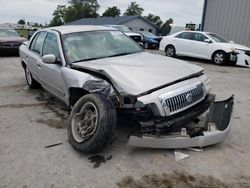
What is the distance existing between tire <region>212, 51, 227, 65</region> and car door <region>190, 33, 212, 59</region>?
0.97ft

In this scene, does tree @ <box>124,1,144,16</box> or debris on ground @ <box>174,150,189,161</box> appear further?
tree @ <box>124,1,144,16</box>

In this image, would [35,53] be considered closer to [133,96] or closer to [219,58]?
[133,96]

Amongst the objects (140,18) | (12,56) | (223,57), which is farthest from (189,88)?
(140,18)

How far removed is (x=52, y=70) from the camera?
467 centimetres

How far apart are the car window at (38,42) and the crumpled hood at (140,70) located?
6.44ft

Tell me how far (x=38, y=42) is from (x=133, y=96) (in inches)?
139

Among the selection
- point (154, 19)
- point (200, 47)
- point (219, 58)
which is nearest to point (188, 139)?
point (219, 58)

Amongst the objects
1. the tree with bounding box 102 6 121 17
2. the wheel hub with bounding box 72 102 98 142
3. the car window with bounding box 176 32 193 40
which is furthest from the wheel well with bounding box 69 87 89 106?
the tree with bounding box 102 6 121 17

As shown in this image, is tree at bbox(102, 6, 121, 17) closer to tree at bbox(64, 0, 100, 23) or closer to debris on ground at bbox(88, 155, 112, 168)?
tree at bbox(64, 0, 100, 23)

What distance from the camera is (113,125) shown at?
10.6ft

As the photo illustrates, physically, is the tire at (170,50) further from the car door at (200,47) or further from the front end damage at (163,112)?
the front end damage at (163,112)

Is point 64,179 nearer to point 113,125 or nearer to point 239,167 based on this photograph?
point 113,125

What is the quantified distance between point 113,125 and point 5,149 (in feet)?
5.23

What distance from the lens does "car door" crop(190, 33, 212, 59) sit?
11.8m
